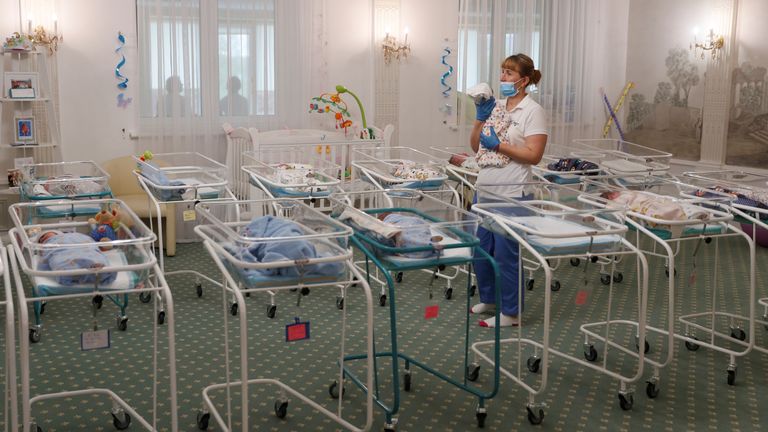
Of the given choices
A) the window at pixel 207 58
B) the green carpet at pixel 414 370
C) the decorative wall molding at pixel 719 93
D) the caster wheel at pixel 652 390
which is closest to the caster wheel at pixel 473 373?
the green carpet at pixel 414 370

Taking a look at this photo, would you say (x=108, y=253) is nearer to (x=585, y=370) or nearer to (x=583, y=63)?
(x=585, y=370)

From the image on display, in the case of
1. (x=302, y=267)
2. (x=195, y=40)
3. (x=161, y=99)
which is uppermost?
(x=195, y=40)

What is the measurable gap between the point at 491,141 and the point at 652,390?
5.07 feet

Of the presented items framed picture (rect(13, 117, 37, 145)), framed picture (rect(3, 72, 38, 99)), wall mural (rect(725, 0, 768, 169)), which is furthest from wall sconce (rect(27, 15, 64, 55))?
wall mural (rect(725, 0, 768, 169))

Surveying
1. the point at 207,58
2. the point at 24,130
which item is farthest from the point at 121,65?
the point at 24,130

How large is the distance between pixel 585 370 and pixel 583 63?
5383 mm

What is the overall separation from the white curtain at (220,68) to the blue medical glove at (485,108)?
328 cm

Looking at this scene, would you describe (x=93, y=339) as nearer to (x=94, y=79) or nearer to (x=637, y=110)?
(x=94, y=79)

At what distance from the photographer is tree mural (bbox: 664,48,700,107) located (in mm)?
8469

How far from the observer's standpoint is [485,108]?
4.87 m

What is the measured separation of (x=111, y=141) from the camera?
7.38 metres

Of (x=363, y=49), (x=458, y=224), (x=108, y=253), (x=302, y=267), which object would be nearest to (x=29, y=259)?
(x=108, y=253)

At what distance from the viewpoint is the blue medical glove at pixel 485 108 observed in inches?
191

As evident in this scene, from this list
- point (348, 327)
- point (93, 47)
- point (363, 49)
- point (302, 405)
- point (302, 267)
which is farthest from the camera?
point (363, 49)
